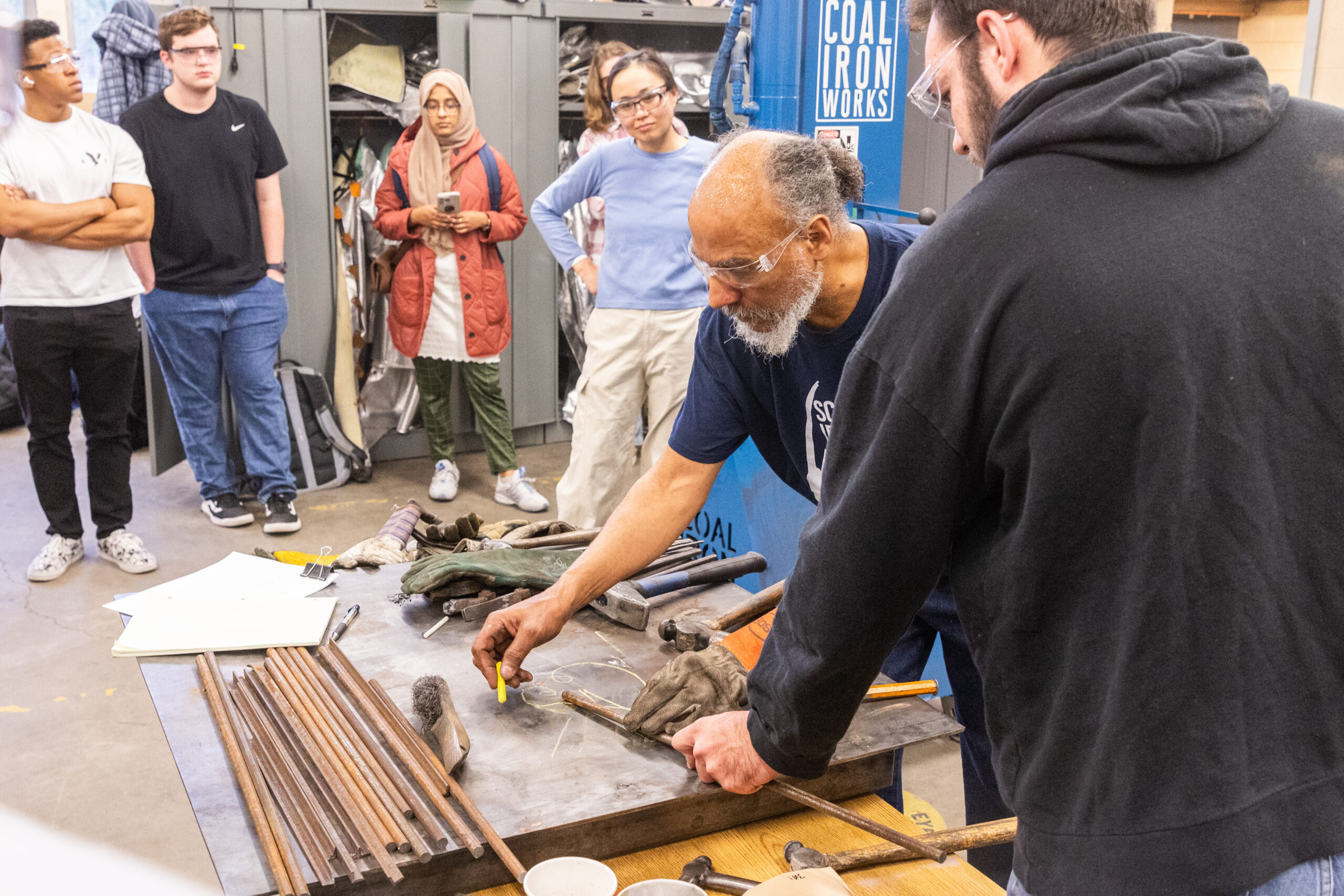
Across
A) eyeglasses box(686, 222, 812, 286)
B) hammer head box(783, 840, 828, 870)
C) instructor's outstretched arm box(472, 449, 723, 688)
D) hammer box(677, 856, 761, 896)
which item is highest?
eyeglasses box(686, 222, 812, 286)

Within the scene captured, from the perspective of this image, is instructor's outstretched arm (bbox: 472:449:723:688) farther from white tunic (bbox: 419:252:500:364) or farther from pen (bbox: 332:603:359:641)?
white tunic (bbox: 419:252:500:364)

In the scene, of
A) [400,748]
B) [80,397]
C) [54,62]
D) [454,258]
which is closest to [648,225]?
[454,258]

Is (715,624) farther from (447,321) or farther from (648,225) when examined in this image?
(447,321)

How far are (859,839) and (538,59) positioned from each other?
16.7ft

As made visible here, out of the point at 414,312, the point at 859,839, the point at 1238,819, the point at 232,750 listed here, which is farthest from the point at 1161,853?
the point at 414,312

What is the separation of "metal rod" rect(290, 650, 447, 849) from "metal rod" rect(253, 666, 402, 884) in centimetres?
6

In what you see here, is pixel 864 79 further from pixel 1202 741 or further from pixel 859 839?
pixel 1202 741

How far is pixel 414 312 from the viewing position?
542 centimetres

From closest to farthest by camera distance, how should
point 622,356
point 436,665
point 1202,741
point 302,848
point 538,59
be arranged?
point 1202,741, point 302,848, point 436,665, point 622,356, point 538,59

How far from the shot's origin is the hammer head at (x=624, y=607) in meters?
1.99

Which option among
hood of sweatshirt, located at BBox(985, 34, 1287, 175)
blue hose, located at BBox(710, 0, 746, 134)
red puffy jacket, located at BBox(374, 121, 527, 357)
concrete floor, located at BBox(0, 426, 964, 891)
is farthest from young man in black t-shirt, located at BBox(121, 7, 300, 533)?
hood of sweatshirt, located at BBox(985, 34, 1287, 175)

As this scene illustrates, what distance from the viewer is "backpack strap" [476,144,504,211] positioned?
534 cm

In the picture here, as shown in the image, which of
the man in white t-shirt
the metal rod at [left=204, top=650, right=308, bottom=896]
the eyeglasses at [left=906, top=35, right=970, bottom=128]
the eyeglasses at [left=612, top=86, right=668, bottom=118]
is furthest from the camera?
the eyeglasses at [left=612, top=86, right=668, bottom=118]

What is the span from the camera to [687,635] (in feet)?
6.13
